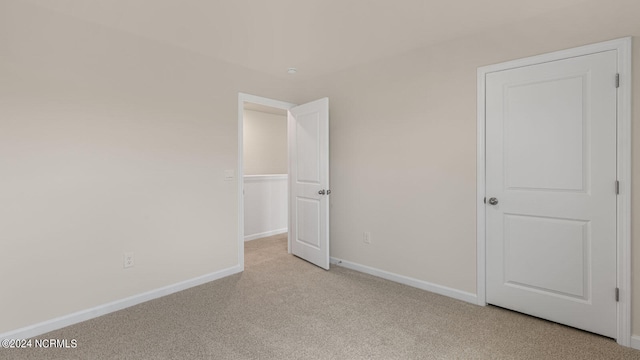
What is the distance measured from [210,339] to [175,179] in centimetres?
152

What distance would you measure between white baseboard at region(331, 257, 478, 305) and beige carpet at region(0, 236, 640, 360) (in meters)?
0.07

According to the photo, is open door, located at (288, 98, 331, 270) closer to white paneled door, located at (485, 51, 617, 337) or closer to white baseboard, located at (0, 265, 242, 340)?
white baseboard, located at (0, 265, 242, 340)

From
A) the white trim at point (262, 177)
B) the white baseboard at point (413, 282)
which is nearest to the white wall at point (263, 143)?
the white trim at point (262, 177)

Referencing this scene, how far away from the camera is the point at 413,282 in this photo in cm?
307

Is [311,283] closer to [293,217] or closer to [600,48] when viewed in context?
[293,217]

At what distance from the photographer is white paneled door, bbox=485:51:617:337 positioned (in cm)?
212

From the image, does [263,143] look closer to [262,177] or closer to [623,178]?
[262,177]

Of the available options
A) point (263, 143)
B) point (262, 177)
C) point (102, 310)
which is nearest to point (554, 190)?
point (102, 310)

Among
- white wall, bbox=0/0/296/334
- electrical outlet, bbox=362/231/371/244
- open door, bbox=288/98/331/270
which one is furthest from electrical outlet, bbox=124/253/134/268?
electrical outlet, bbox=362/231/371/244

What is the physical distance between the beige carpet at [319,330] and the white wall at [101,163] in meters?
0.35

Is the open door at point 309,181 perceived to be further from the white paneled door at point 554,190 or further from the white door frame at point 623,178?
the white door frame at point 623,178

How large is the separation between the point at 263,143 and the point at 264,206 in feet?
4.18

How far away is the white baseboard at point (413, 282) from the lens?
108 inches

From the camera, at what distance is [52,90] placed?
2.27m
